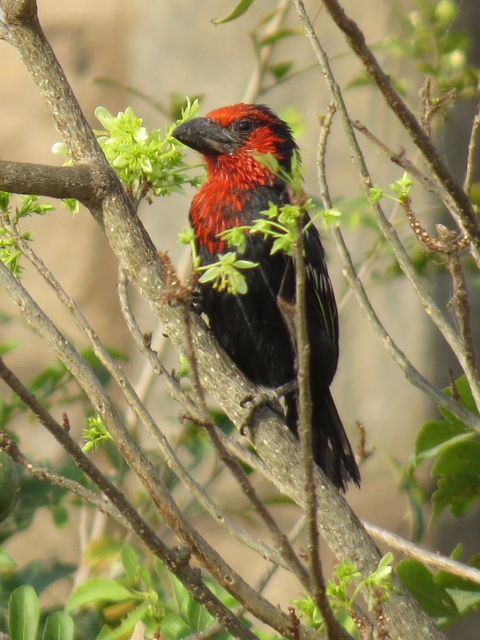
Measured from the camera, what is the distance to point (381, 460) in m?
5.34

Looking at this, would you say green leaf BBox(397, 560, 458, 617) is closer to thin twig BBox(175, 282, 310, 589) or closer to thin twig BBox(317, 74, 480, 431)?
thin twig BBox(317, 74, 480, 431)

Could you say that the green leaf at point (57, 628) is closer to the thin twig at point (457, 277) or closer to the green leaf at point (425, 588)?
the green leaf at point (425, 588)

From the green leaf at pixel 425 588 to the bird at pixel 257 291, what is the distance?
867 mm

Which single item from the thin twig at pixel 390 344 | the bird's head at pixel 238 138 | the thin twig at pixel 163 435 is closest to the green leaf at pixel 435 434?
the thin twig at pixel 390 344

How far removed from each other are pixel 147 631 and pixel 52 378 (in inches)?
44.7

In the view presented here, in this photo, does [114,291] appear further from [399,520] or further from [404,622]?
[404,622]

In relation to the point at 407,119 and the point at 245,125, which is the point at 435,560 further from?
the point at 245,125

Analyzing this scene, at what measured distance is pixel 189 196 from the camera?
4949 millimetres

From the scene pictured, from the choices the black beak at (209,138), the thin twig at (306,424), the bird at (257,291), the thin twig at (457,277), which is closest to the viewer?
the thin twig at (306,424)

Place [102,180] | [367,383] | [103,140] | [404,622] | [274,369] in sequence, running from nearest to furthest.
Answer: [404,622]
[102,180]
[103,140]
[274,369]
[367,383]

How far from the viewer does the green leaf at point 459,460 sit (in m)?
2.07

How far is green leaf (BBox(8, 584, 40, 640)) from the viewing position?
6.00 feet

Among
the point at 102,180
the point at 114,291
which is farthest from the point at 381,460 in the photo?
the point at 102,180

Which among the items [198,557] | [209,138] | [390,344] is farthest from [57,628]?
[209,138]
